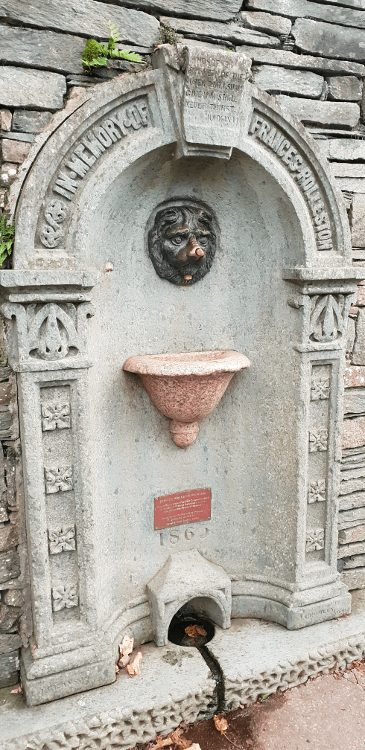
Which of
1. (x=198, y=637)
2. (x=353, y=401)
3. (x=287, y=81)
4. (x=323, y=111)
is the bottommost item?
(x=198, y=637)

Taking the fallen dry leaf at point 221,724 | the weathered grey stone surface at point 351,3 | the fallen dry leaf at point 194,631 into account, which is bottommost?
the fallen dry leaf at point 221,724

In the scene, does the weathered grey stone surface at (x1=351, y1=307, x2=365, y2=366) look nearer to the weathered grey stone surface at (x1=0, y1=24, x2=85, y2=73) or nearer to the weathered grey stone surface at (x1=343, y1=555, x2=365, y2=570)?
the weathered grey stone surface at (x1=343, y1=555, x2=365, y2=570)

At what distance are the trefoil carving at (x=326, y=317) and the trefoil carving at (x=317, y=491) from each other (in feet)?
2.68

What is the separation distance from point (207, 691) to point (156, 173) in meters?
2.59

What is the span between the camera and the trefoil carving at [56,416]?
2408mm

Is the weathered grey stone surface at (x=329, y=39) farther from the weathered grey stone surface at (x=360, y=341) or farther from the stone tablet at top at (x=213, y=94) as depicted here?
the weathered grey stone surface at (x=360, y=341)

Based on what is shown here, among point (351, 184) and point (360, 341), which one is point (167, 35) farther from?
point (360, 341)

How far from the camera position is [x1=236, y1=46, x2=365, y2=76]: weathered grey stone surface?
2596mm

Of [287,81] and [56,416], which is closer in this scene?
[56,416]

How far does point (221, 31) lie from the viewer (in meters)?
2.51

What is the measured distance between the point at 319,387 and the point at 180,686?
1685 millimetres

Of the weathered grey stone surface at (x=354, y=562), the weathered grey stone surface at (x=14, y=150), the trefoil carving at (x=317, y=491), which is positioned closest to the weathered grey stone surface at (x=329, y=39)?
the weathered grey stone surface at (x=14, y=150)

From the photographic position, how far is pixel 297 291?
2822mm

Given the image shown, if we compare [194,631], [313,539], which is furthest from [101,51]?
[194,631]
